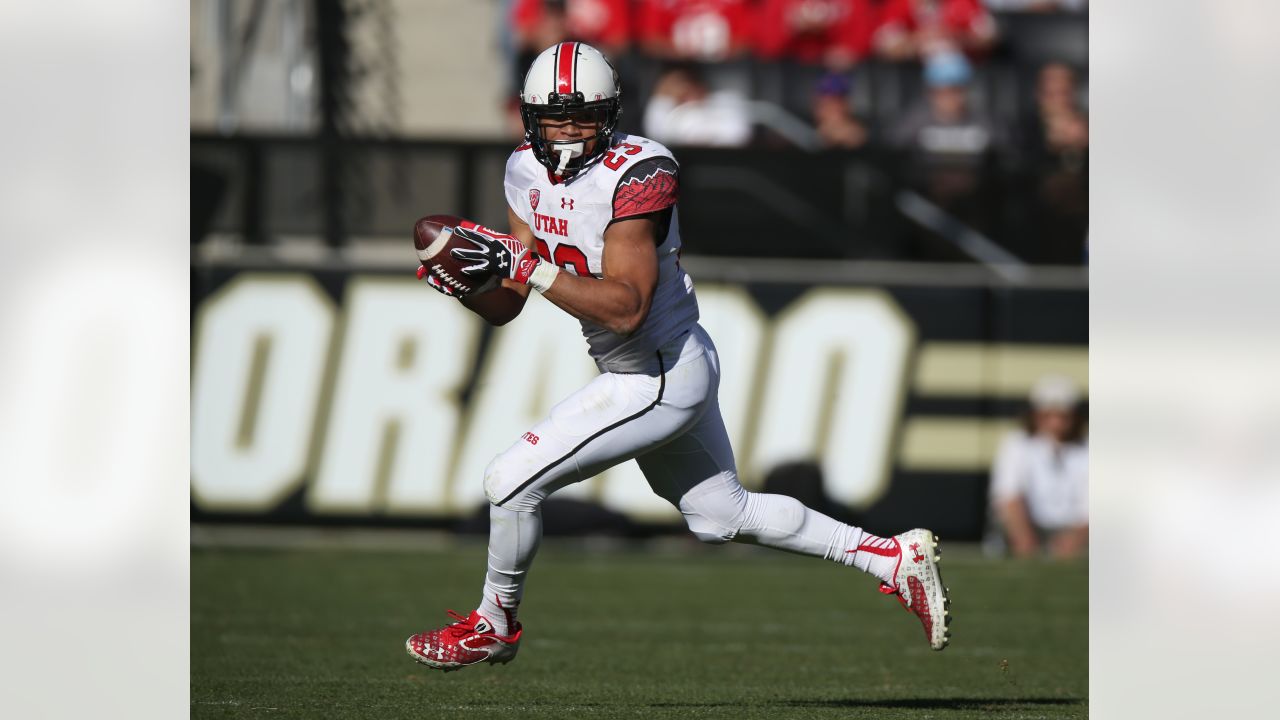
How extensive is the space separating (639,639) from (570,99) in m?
2.88

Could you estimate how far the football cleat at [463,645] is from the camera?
205 inches

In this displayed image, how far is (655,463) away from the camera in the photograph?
18.0 ft

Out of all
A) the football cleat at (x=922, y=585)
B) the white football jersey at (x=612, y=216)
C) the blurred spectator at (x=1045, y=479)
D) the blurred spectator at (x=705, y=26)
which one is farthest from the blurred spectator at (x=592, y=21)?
the football cleat at (x=922, y=585)

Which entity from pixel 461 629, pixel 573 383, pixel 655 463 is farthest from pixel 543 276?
pixel 573 383

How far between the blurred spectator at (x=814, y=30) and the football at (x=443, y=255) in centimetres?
945

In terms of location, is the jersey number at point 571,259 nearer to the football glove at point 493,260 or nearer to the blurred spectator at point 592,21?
the football glove at point 493,260

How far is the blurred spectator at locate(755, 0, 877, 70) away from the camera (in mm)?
14305

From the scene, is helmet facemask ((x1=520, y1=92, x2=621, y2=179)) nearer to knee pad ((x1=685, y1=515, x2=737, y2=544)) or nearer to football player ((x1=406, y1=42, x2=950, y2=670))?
football player ((x1=406, y1=42, x2=950, y2=670))

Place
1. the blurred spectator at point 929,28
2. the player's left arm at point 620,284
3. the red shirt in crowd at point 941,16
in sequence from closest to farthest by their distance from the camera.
A: the player's left arm at point 620,284 → the blurred spectator at point 929,28 → the red shirt in crowd at point 941,16

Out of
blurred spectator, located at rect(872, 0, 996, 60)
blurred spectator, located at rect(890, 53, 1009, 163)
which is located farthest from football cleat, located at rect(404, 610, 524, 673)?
blurred spectator, located at rect(872, 0, 996, 60)

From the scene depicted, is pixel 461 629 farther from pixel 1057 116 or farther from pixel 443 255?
pixel 1057 116

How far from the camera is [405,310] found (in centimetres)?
1159
